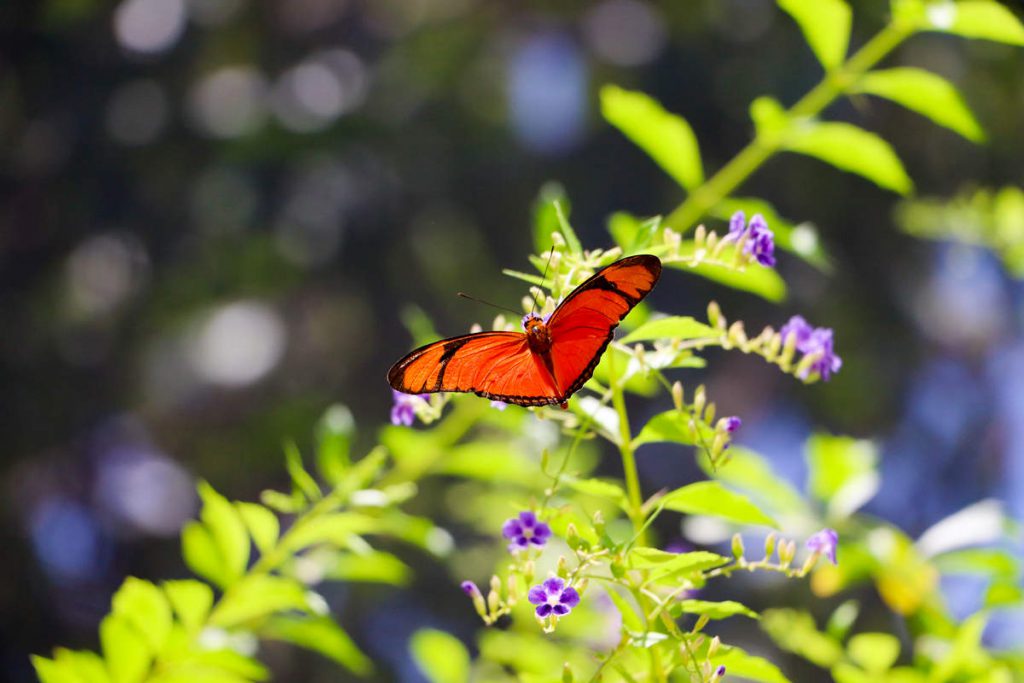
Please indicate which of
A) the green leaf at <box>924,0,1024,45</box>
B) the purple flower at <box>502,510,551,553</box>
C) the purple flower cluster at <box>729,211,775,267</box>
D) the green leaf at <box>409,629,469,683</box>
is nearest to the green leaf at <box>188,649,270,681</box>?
the green leaf at <box>409,629,469,683</box>

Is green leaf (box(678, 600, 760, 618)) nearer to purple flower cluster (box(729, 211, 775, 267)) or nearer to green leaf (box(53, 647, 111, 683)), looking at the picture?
purple flower cluster (box(729, 211, 775, 267))

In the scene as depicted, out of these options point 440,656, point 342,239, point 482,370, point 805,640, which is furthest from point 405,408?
point 342,239

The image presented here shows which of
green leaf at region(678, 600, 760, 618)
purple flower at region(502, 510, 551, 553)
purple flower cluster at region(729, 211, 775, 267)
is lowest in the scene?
green leaf at region(678, 600, 760, 618)

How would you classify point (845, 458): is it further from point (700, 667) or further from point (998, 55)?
point (998, 55)

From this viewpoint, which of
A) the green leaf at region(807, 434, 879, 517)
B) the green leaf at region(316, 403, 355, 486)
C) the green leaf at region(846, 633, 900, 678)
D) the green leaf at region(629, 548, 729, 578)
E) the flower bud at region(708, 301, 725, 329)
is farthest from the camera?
the green leaf at region(807, 434, 879, 517)

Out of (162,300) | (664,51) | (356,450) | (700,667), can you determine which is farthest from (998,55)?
(700,667)

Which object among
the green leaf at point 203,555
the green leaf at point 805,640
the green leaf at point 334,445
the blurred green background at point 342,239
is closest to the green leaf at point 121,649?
the green leaf at point 203,555
